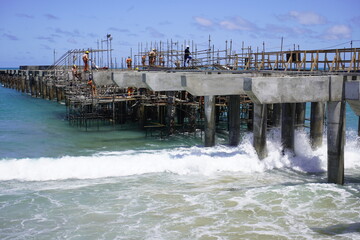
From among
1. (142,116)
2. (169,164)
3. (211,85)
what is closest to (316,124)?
(211,85)

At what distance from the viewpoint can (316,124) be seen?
65.0 ft

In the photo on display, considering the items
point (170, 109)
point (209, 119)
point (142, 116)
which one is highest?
point (170, 109)

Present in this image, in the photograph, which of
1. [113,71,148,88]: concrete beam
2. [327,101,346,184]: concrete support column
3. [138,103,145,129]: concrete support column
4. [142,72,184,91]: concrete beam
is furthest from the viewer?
[138,103,145,129]: concrete support column

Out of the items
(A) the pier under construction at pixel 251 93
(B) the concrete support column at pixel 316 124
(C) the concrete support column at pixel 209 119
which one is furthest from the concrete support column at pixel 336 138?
(C) the concrete support column at pixel 209 119

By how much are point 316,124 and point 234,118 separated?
12.4 ft

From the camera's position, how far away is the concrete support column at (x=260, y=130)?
677 inches

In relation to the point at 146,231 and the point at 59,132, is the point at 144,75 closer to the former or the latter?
the point at 146,231

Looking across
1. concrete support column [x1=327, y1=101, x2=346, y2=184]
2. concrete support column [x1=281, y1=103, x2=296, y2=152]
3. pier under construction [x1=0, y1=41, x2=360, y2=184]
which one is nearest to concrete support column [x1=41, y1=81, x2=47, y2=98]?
pier under construction [x1=0, y1=41, x2=360, y2=184]

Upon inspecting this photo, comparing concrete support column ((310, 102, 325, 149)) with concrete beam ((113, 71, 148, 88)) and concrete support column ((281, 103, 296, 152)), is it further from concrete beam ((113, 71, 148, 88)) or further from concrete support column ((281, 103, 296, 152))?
concrete beam ((113, 71, 148, 88))

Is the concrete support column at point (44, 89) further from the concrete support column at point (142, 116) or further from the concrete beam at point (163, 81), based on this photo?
the concrete beam at point (163, 81)

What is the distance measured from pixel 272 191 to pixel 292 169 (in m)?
3.55

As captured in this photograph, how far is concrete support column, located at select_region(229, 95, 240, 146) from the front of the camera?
67.8ft

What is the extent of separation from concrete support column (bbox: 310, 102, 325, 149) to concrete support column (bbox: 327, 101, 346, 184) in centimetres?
507

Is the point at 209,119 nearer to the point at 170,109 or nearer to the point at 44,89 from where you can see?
the point at 170,109
